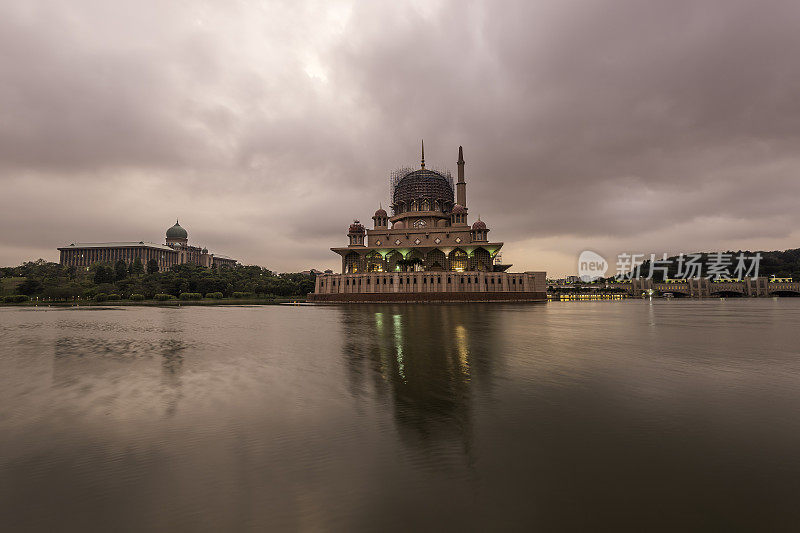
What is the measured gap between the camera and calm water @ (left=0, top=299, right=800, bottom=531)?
165 inches

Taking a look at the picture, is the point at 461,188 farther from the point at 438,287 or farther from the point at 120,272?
the point at 120,272

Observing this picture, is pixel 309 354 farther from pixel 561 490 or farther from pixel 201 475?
pixel 561 490

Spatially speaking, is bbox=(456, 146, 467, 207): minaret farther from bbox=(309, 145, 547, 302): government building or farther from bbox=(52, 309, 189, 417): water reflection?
bbox=(52, 309, 189, 417): water reflection

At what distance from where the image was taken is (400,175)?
359ft

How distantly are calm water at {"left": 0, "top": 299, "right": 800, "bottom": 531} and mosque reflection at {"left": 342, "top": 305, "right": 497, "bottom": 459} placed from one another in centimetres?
9

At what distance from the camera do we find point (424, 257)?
87875mm

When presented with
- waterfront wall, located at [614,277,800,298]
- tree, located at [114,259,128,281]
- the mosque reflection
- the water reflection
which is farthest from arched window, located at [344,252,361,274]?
waterfront wall, located at [614,277,800,298]

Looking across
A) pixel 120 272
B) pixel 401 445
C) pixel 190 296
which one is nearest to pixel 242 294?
pixel 190 296

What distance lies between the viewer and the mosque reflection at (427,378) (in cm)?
700

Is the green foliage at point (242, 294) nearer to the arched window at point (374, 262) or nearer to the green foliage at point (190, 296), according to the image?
the green foliage at point (190, 296)

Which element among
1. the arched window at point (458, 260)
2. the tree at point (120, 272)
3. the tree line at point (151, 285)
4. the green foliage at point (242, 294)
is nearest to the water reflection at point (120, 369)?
the arched window at point (458, 260)

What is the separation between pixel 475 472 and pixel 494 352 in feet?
36.4

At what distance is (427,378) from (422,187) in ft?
300

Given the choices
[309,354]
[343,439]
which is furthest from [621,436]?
[309,354]
